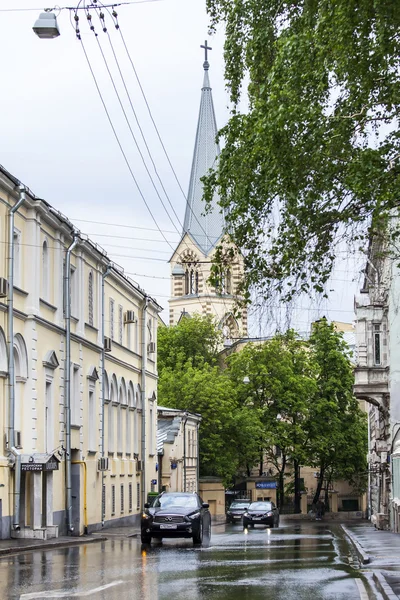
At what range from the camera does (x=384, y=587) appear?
13.9 meters

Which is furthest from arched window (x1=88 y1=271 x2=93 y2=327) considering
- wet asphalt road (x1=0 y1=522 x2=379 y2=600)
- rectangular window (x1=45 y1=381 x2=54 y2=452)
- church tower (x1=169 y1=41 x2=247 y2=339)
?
church tower (x1=169 y1=41 x2=247 y2=339)

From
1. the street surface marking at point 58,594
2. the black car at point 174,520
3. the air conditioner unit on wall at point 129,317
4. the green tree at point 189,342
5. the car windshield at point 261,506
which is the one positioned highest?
the green tree at point 189,342

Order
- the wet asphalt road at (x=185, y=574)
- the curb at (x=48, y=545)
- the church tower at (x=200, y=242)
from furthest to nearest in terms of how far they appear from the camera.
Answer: the church tower at (x=200, y=242) → the curb at (x=48, y=545) → the wet asphalt road at (x=185, y=574)

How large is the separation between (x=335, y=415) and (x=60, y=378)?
146ft

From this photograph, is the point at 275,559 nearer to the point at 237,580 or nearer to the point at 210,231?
the point at 237,580

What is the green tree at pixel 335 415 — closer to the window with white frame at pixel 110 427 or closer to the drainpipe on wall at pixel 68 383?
the window with white frame at pixel 110 427

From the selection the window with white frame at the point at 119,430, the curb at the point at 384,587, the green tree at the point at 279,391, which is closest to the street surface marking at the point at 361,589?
the curb at the point at 384,587

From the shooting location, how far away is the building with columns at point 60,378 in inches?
1099

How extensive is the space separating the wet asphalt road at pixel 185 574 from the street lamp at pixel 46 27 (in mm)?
8408

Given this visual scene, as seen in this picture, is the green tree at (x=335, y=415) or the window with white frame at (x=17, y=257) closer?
the window with white frame at (x=17, y=257)

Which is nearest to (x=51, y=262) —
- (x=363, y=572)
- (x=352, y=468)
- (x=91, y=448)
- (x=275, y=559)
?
(x=91, y=448)

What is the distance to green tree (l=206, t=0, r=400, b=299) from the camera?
43.6 feet

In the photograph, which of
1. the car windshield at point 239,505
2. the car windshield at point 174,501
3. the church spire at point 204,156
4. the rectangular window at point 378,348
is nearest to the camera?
the car windshield at point 174,501

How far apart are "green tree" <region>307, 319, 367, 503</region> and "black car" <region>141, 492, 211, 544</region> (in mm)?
47760
